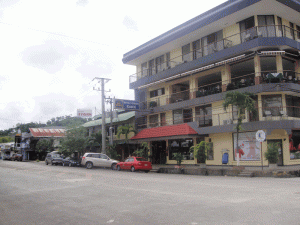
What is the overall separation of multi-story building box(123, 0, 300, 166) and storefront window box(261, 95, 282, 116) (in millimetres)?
75

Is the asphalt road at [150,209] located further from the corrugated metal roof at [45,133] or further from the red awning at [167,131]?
the corrugated metal roof at [45,133]

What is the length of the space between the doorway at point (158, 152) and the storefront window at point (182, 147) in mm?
1516

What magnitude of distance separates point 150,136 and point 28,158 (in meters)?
39.7

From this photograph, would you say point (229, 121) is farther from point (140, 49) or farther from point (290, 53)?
point (140, 49)

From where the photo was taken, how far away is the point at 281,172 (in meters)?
18.9

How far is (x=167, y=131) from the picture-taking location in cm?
2927

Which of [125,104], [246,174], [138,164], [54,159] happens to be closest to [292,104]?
[246,174]

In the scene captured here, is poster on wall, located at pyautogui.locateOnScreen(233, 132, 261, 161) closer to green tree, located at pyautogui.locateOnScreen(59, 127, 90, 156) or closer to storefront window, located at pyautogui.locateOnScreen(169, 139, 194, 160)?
storefront window, located at pyautogui.locateOnScreen(169, 139, 194, 160)

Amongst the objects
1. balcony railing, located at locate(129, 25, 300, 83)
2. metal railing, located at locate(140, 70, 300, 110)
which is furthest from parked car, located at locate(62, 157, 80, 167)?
balcony railing, located at locate(129, 25, 300, 83)

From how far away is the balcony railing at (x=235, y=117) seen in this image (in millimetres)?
23078

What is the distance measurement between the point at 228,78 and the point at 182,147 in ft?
29.0

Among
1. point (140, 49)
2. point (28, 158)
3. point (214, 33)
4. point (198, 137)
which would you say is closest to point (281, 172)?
point (198, 137)

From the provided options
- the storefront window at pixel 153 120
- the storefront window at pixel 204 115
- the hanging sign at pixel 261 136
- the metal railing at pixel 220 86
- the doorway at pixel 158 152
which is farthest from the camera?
the storefront window at pixel 153 120

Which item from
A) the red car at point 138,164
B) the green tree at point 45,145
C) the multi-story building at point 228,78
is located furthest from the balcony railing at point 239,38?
the green tree at point 45,145
